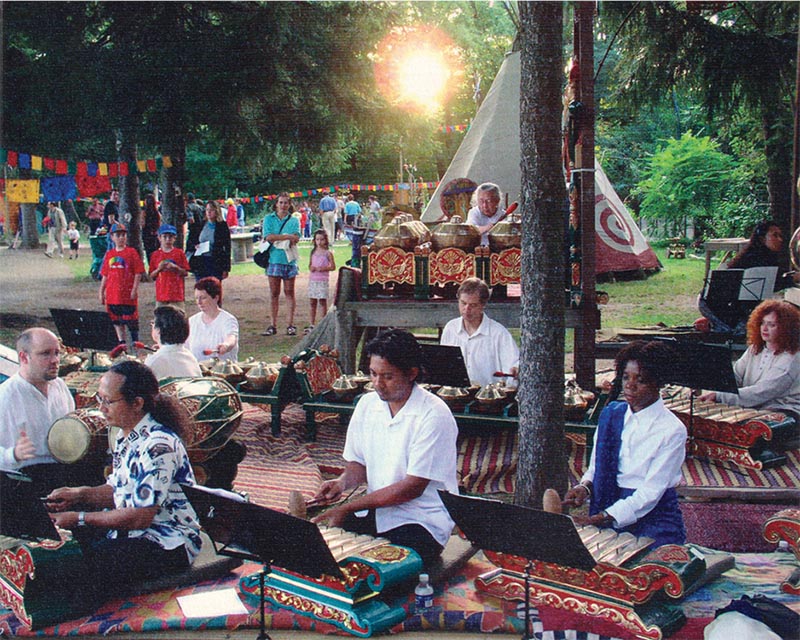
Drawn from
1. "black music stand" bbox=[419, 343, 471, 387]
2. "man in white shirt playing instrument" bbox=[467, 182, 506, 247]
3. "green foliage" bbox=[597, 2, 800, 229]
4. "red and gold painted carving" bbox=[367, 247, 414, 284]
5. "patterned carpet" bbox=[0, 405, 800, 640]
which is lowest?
"patterned carpet" bbox=[0, 405, 800, 640]

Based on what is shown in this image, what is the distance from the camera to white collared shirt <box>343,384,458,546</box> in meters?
4.57

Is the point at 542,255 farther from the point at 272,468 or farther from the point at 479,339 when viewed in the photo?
the point at 272,468

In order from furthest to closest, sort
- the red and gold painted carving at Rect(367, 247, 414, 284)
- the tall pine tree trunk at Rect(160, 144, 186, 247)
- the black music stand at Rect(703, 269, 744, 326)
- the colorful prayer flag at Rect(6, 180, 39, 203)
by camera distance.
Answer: the tall pine tree trunk at Rect(160, 144, 186, 247) < the colorful prayer flag at Rect(6, 180, 39, 203) < the black music stand at Rect(703, 269, 744, 326) < the red and gold painted carving at Rect(367, 247, 414, 284)

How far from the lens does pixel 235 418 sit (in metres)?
5.84

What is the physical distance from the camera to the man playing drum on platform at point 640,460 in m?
4.52

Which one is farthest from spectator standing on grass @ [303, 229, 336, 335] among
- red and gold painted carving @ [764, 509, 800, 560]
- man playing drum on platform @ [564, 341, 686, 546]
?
red and gold painted carving @ [764, 509, 800, 560]

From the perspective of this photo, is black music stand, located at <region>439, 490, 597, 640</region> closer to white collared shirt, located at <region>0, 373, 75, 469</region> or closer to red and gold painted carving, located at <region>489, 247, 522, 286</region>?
white collared shirt, located at <region>0, 373, 75, 469</region>

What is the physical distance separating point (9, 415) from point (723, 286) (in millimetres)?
6766

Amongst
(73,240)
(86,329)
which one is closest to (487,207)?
(86,329)

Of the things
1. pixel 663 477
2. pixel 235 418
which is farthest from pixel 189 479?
pixel 663 477

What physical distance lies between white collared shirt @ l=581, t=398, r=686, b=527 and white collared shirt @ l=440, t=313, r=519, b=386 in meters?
2.57

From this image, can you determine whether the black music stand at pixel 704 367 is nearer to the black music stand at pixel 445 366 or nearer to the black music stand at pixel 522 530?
the black music stand at pixel 445 366

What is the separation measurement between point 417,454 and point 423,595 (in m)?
0.65

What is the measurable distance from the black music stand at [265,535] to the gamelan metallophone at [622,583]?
2.74ft
